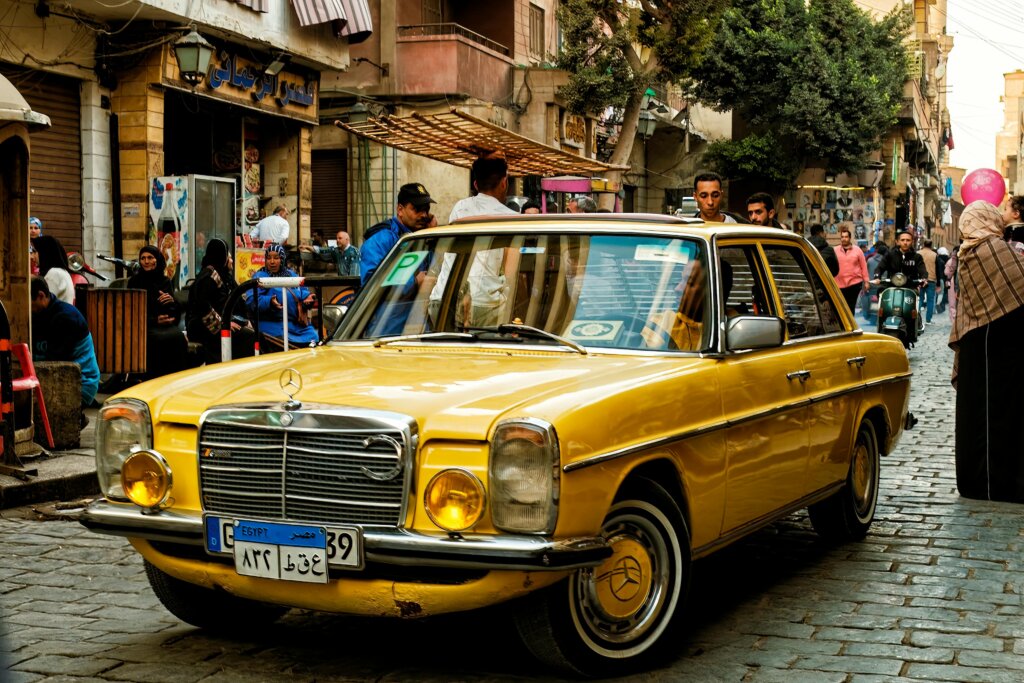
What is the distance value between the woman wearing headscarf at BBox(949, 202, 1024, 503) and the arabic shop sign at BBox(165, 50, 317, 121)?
40.5 ft

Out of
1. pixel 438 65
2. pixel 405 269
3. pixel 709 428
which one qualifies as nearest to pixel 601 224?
pixel 405 269

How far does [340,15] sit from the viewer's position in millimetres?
21078

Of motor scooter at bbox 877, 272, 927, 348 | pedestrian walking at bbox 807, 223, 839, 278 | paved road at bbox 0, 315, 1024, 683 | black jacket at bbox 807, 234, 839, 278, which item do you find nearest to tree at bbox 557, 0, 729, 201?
motor scooter at bbox 877, 272, 927, 348

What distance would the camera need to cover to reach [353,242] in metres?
26.5

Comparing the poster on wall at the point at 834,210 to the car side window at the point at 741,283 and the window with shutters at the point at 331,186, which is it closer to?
the window with shutters at the point at 331,186

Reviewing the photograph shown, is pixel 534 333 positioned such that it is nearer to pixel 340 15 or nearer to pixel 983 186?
pixel 340 15

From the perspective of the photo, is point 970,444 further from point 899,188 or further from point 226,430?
point 899,188

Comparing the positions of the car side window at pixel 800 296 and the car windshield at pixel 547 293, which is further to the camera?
the car side window at pixel 800 296

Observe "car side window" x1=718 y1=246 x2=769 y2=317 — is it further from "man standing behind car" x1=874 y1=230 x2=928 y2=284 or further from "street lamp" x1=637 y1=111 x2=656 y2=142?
"street lamp" x1=637 y1=111 x2=656 y2=142

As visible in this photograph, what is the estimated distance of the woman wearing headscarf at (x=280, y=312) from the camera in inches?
489

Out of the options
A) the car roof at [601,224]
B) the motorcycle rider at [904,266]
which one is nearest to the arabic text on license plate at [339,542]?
the car roof at [601,224]

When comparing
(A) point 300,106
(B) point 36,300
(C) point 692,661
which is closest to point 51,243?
(B) point 36,300

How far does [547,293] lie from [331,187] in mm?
21612

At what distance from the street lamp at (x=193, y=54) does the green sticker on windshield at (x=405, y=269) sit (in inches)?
466
